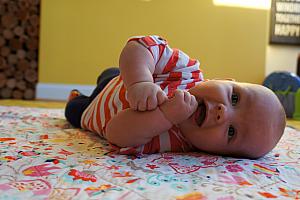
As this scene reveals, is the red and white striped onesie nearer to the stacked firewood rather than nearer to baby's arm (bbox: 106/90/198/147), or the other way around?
baby's arm (bbox: 106/90/198/147)

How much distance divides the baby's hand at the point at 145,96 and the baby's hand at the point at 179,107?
2 cm

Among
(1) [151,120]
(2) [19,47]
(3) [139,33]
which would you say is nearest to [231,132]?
(1) [151,120]

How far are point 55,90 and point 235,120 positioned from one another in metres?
2.02

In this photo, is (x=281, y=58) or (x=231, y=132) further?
(x=281, y=58)

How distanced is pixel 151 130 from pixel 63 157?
0.17 meters

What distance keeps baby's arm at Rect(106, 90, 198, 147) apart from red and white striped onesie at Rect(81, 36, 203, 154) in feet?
0.09

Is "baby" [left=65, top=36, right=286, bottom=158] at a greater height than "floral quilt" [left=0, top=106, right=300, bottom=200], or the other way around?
"baby" [left=65, top=36, right=286, bottom=158]

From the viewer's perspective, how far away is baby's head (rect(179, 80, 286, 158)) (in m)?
0.76

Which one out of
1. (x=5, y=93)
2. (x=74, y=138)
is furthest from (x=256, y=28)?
(x=74, y=138)

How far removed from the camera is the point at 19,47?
8.43 feet

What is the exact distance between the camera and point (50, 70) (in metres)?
2.61

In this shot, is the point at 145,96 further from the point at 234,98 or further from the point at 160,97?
the point at 234,98

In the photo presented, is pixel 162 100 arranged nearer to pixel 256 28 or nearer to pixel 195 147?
pixel 195 147

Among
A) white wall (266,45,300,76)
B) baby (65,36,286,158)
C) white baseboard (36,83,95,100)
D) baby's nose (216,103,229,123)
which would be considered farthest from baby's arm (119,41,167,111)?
white wall (266,45,300,76)
